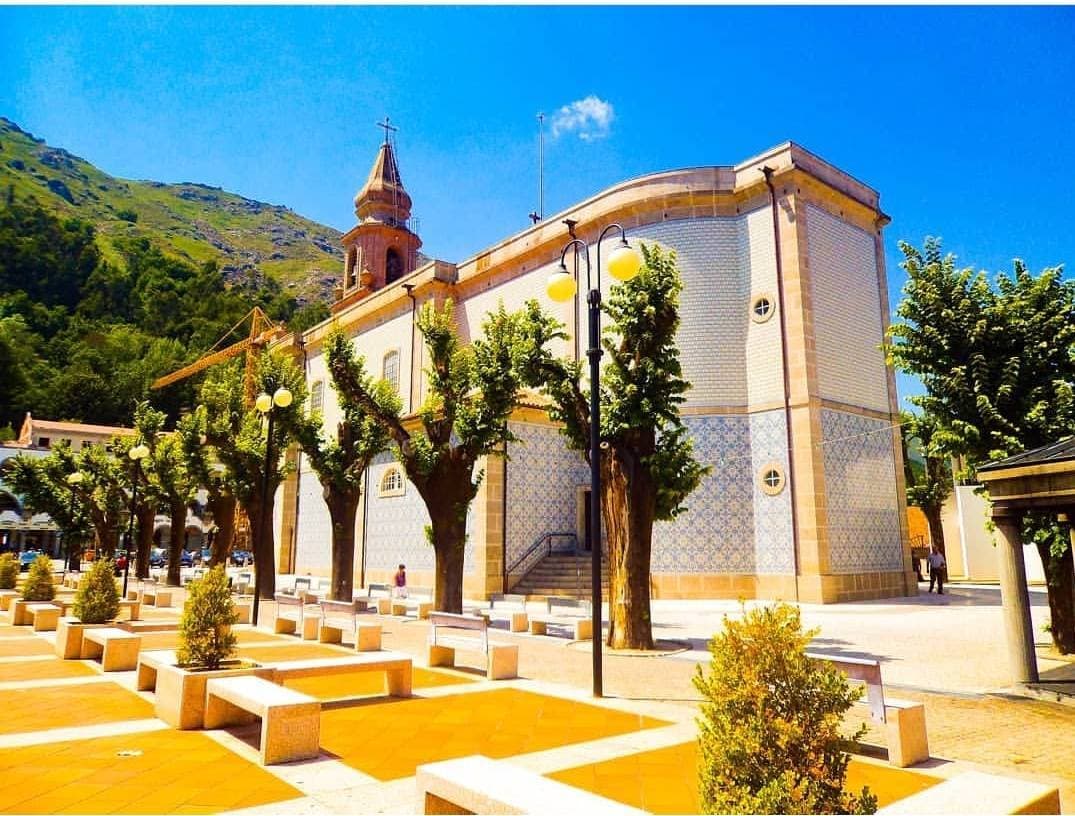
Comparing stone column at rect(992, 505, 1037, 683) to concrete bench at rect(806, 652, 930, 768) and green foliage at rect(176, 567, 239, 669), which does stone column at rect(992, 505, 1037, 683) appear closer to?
concrete bench at rect(806, 652, 930, 768)

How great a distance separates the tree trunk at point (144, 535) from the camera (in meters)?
29.0

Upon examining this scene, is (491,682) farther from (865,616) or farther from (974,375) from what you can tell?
(865,616)

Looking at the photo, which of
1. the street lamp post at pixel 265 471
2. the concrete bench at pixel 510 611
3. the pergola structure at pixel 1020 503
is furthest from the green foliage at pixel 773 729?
the street lamp post at pixel 265 471

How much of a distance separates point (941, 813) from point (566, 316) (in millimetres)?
24737

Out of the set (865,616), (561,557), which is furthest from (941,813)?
(561,557)

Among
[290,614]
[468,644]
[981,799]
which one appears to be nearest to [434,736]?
[468,644]

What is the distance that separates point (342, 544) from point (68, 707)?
12.7 meters

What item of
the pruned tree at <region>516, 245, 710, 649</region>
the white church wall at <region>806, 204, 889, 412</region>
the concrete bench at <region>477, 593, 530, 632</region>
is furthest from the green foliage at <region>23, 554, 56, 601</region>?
the white church wall at <region>806, 204, 889, 412</region>

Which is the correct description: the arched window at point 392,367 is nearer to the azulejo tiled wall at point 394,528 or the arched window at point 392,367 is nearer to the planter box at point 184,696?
the azulejo tiled wall at point 394,528

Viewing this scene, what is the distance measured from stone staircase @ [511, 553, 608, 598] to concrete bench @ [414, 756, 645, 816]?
18.3m

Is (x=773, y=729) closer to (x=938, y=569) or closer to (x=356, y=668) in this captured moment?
(x=356, y=668)

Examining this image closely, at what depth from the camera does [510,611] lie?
18359 mm

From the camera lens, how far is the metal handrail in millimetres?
22891

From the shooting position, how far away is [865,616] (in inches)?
671
